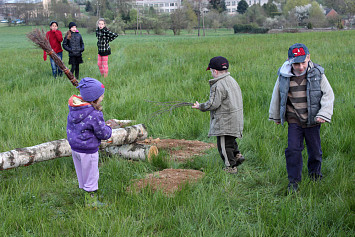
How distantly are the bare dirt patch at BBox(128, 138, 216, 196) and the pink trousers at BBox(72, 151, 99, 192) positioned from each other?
1.42 feet

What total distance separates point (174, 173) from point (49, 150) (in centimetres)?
170

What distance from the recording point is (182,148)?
5.86 meters

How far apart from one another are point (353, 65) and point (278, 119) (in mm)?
7707

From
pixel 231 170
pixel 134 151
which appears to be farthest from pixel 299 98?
pixel 134 151

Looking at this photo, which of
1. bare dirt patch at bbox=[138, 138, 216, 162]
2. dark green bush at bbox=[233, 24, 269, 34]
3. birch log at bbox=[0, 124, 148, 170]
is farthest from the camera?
dark green bush at bbox=[233, 24, 269, 34]

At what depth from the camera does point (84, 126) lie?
3.81 metres

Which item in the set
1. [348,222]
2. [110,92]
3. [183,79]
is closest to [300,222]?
[348,222]

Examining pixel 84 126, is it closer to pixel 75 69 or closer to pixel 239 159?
pixel 239 159

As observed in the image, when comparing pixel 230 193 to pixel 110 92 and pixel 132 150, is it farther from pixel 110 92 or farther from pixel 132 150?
pixel 110 92

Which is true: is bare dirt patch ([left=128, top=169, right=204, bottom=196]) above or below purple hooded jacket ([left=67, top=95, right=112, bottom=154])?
below

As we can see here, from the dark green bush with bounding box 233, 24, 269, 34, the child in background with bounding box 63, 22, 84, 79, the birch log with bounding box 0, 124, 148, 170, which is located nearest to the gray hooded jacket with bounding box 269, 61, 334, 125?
the birch log with bounding box 0, 124, 148, 170

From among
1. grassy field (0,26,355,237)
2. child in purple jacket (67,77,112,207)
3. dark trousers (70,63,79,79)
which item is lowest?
grassy field (0,26,355,237)

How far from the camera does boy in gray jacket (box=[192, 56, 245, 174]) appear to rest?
188 inches

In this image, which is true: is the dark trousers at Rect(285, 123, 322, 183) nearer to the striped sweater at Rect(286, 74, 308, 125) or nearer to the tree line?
the striped sweater at Rect(286, 74, 308, 125)
